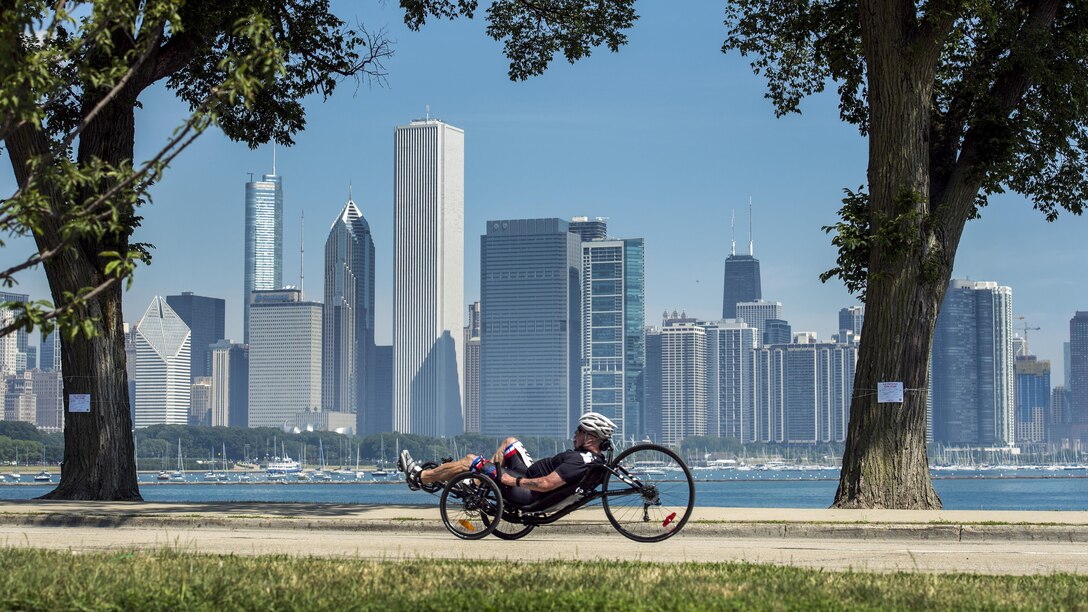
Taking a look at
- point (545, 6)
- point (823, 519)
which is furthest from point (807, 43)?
point (823, 519)

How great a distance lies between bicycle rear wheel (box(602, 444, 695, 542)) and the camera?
1347cm

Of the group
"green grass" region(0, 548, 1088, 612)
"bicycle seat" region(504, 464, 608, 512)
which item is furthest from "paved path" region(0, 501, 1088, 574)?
"green grass" region(0, 548, 1088, 612)

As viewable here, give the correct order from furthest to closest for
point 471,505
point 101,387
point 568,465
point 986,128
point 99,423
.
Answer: point 99,423 < point 101,387 < point 986,128 < point 471,505 < point 568,465

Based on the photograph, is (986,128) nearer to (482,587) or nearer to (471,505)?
(471,505)

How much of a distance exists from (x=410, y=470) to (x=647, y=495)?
2449 millimetres

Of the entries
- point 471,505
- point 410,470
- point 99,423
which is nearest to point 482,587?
point 471,505

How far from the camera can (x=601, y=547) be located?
1352cm

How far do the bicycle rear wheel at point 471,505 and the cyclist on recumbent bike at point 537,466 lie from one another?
0.12 metres

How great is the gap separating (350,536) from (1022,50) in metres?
12.6

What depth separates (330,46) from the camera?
25.9 metres

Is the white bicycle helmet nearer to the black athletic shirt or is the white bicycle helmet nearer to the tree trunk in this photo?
the black athletic shirt

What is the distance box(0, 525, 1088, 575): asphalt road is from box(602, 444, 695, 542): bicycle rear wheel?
182mm

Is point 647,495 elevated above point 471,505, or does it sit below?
above

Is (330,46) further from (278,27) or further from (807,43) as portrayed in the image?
(807,43)
